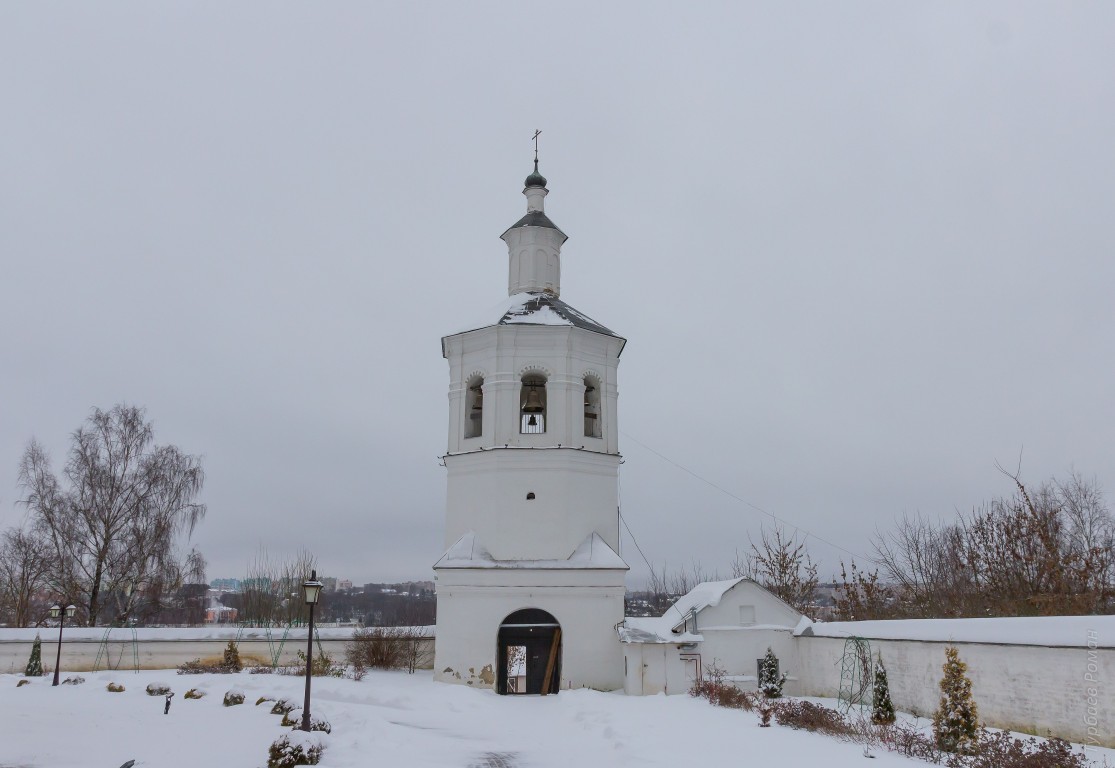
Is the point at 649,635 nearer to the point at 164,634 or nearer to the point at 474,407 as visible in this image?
the point at 474,407

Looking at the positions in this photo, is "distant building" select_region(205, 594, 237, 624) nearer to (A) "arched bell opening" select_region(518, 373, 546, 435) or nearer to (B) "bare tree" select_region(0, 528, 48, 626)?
(B) "bare tree" select_region(0, 528, 48, 626)

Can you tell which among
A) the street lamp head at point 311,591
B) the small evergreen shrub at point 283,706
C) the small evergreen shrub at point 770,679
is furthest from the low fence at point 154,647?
the street lamp head at point 311,591

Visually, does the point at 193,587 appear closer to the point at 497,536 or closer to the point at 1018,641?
the point at 497,536

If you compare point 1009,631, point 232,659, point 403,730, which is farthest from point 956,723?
point 232,659

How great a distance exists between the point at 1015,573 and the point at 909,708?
1125 cm

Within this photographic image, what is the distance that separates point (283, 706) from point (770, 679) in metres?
11.4

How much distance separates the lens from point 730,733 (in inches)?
492

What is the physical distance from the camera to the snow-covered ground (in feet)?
35.1

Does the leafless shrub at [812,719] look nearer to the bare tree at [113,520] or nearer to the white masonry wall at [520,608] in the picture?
the white masonry wall at [520,608]

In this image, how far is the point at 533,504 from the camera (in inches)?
740

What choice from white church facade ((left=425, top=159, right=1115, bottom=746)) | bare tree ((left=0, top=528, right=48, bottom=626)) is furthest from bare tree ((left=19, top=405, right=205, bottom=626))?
white church facade ((left=425, top=159, right=1115, bottom=746))

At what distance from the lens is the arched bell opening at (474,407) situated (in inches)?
795

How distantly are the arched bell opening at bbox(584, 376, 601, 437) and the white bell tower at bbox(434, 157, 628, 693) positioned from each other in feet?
0.10

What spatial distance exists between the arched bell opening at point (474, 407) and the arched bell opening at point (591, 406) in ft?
8.93
